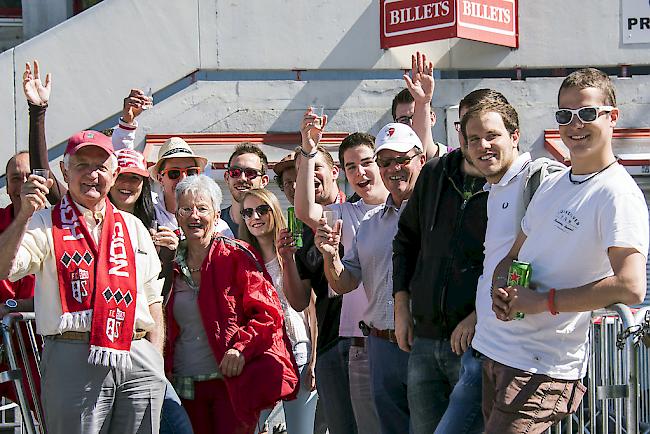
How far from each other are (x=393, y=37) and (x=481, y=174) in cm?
627

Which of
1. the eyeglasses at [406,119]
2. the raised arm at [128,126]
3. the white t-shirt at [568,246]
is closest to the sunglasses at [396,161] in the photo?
the eyeglasses at [406,119]

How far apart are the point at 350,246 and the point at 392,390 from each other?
0.96 metres

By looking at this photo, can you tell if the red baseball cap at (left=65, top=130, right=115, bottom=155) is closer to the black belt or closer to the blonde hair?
the blonde hair

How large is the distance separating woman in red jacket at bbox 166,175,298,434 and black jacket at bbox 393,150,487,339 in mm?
1134

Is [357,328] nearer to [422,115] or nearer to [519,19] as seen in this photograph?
[422,115]

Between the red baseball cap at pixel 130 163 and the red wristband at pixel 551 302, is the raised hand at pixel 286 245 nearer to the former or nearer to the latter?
the red baseball cap at pixel 130 163

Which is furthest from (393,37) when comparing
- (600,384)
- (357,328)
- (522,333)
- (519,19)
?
(522,333)

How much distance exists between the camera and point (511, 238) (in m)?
4.45

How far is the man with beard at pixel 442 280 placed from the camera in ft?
15.9

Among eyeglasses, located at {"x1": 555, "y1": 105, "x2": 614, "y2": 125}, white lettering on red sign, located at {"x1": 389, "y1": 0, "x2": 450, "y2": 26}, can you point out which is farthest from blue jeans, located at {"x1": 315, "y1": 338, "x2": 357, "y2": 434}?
white lettering on red sign, located at {"x1": 389, "y1": 0, "x2": 450, "y2": 26}

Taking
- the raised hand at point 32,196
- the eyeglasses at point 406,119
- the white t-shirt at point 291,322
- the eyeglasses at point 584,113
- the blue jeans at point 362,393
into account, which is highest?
the eyeglasses at point 406,119

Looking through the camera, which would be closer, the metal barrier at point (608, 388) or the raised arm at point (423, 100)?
the metal barrier at point (608, 388)

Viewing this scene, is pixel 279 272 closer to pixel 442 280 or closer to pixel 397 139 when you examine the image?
pixel 397 139

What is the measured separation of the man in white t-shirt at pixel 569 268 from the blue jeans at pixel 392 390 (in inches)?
42.4
